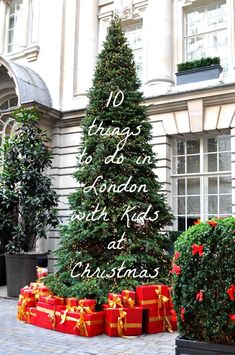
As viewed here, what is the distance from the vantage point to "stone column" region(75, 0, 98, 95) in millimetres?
15828

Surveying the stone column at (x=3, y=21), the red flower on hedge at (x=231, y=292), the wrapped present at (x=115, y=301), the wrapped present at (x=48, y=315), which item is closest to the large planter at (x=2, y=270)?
the wrapped present at (x=48, y=315)

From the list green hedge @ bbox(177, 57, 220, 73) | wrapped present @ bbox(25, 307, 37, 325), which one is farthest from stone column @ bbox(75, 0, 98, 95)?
wrapped present @ bbox(25, 307, 37, 325)

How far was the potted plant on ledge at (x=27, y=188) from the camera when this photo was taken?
38.1ft

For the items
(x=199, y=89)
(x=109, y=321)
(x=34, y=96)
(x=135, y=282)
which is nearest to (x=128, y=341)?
(x=109, y=321)

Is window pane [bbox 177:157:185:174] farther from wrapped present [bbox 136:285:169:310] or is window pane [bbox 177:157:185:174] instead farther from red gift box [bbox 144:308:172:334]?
red gift box [bbox 144:308:172:334]

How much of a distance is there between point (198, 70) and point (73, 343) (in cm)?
946

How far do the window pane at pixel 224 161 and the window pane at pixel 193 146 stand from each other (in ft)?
2.68

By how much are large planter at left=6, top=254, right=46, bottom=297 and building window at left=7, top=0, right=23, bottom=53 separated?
10.6m

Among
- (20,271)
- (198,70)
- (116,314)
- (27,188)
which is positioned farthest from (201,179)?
(116,314)

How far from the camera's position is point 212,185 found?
12.9 m

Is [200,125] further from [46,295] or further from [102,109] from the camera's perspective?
[46,295]

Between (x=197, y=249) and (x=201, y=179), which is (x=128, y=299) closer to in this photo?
(x=197, y=249)

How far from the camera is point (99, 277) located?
752 cm

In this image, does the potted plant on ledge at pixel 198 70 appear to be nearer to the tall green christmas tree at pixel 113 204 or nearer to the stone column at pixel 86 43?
the stone column at pixel 86 43
